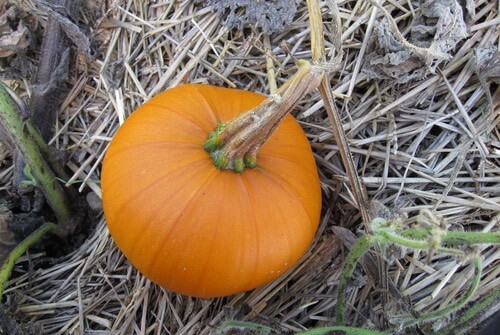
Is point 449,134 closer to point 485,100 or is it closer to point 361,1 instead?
point 485,100

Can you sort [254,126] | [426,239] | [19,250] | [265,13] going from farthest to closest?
[265,13], [19,250], [254,126], [426,239]

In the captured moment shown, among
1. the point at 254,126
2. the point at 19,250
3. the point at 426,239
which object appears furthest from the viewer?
the point at 19,250

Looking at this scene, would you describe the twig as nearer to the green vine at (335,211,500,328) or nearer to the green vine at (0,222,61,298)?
the green vine at (0,222,61,298)

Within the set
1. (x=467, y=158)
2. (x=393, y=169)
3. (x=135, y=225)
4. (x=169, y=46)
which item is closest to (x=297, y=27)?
(x=169, y=46)

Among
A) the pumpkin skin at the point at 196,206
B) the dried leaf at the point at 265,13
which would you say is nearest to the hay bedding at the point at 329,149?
the dried leaf at the point at 265,13

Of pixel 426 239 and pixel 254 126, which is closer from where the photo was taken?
pixel 426 239

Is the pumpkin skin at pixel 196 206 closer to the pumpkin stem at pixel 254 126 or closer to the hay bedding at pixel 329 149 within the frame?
the pumpkin stem at pixel 254 126

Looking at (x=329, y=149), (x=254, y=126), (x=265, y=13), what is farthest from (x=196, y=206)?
(x=265, y=13)

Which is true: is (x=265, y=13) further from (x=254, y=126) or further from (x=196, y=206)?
(x=196, y=206)
